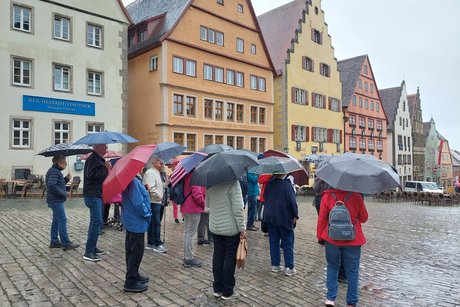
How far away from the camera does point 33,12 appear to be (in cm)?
2072

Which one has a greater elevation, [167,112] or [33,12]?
[33,12]

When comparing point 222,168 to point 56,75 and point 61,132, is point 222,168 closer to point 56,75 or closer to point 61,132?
point 61,132

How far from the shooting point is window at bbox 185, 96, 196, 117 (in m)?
26.1

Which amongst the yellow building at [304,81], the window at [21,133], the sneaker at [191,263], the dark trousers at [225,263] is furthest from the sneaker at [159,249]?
the yellow building at [304,81]

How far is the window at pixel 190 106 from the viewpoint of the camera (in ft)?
85.7

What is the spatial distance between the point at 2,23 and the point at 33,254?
1693 centimetres

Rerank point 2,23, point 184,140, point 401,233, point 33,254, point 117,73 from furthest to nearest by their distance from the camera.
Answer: point 184,140 → point 117,73 → point 2,23 → point 401,233 → point 33,254

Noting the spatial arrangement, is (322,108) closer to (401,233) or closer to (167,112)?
(167,112)

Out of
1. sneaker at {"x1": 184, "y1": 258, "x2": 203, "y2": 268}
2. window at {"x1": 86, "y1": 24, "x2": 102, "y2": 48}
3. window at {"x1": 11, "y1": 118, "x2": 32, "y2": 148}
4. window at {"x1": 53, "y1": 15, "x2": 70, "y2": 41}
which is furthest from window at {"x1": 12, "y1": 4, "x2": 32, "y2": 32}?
sneaker at {"x1": 184, "y1": 258, "x2": 203, "y2": 268}

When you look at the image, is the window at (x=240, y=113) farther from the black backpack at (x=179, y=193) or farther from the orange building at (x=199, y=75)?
the black backpack at (x=179, y=193)

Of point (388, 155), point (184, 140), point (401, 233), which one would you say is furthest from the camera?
point (388, 155)

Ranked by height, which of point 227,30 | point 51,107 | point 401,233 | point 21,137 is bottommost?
point 401,233

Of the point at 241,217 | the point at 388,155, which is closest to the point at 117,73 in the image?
the point at 241,217

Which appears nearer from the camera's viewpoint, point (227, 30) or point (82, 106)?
point (82, 106)
